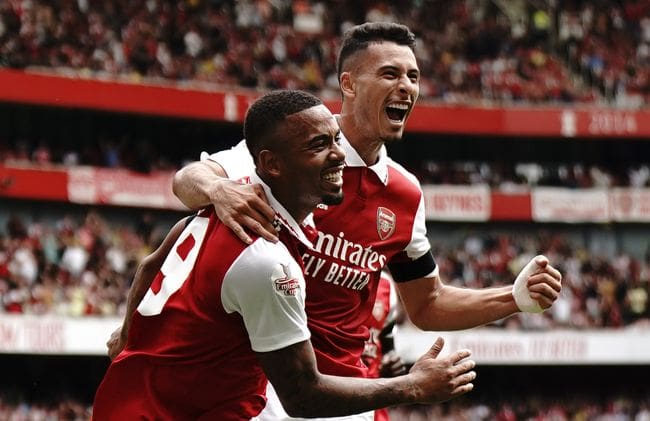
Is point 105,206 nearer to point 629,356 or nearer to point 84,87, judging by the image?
point 84,87

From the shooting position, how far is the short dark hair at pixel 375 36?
20.4 feet

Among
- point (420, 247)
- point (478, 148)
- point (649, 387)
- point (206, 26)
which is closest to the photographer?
point (420, 247)

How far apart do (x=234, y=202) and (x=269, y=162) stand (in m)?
0.22

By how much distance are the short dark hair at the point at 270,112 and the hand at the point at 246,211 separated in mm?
172

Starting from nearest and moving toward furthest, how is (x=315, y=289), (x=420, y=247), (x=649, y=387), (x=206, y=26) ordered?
(x=315, y=289) → (x=420, y=247) → (x=206, y=26) → (x=649, y=387)

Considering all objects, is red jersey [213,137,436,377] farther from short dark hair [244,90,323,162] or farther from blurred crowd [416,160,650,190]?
blurred crowd [416,160,650,190]

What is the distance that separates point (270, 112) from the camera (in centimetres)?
481

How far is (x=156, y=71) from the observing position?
25.0 metres

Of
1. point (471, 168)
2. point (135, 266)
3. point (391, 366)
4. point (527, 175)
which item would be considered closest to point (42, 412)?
point (135, 266)

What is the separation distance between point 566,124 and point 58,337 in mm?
13992

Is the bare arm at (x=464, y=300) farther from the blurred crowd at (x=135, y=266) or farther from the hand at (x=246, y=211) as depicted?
the blurred crowd at (x=135, y=266)

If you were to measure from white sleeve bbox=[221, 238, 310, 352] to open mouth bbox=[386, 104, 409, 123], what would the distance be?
1.61 meters

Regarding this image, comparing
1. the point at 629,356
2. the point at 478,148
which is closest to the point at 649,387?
the point at 629,356

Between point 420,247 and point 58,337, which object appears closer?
point 420,247
